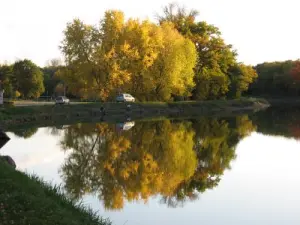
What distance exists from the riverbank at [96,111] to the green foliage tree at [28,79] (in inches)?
1110

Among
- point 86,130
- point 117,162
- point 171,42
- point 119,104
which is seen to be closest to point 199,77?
point 171,42

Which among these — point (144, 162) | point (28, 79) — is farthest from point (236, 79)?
point (144, 162)

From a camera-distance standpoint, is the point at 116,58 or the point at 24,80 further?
the point at 24,80

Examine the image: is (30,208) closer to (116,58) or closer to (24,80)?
(116,58)

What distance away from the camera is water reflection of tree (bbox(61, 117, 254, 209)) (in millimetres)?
15766

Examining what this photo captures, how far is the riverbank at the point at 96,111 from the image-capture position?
3944 cm

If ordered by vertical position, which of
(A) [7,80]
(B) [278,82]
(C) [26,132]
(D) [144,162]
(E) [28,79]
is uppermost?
(B) [278,82]

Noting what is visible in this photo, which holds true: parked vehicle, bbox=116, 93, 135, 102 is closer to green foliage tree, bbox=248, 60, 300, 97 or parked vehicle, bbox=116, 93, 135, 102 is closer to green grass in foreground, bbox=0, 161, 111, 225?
green grass in foreground, bbox=0, 161, 111, 225

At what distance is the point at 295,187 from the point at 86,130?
68.0ft

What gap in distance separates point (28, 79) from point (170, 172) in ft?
205

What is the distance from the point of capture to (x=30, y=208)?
8703mm

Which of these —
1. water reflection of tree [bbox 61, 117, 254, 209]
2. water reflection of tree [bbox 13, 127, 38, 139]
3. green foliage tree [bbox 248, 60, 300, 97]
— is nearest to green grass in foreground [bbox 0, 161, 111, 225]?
water reflection of tree [bbox 61, 117, 254, 209]

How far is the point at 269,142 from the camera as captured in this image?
30.2 metres

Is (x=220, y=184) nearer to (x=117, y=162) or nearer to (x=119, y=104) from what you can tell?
(x=117, y=162)
